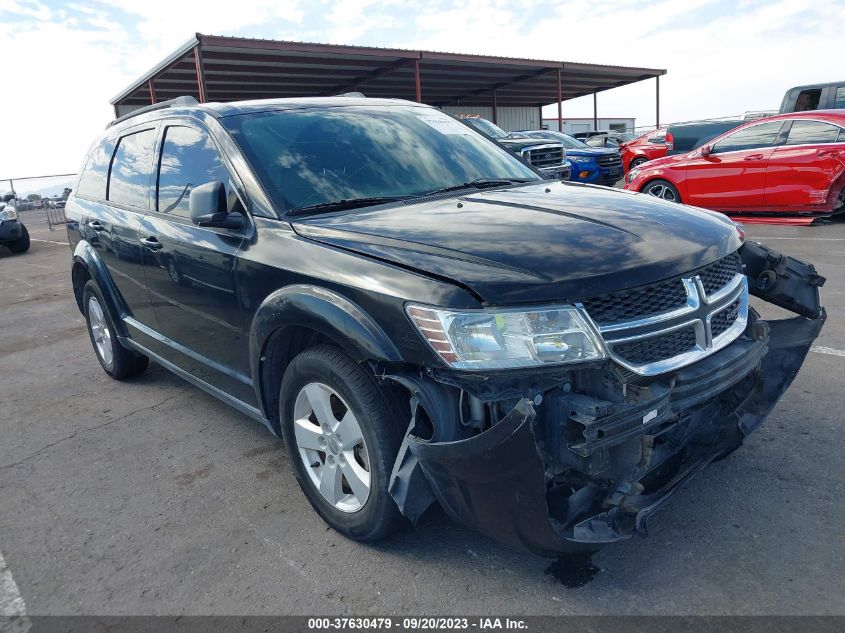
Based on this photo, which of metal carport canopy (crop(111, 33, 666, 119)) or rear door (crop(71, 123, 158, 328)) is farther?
metal carport canopy (crop(111, 33, 666, 119))

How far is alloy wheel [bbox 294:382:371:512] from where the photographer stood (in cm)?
254

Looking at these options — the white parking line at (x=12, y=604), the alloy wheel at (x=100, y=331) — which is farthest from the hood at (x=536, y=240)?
the alloy wheel at (x=100, y=331)

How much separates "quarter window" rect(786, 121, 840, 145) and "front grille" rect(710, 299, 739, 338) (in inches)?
304

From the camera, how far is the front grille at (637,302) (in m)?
2.13

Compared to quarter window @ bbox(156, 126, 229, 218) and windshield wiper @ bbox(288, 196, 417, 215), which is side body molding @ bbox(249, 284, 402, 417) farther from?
quarter window @ bbox(156, 126, 229, 218)

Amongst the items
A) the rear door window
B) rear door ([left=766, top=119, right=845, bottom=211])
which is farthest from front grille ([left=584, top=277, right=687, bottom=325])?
the rear door window

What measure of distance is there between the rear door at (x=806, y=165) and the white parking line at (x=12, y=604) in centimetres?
969

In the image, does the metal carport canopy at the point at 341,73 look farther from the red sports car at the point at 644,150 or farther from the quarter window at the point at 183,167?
the quarter window at the point at 183,167

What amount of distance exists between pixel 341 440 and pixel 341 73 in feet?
72.0

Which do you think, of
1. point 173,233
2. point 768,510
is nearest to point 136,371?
point 173,233

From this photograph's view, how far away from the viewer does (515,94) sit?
32.4 meters

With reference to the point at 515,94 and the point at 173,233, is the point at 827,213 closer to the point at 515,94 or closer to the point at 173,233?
the point at 173,233

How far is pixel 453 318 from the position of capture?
82.1 inches

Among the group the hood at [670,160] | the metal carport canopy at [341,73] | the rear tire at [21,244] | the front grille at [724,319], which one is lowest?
the rear tire at [21,244]
